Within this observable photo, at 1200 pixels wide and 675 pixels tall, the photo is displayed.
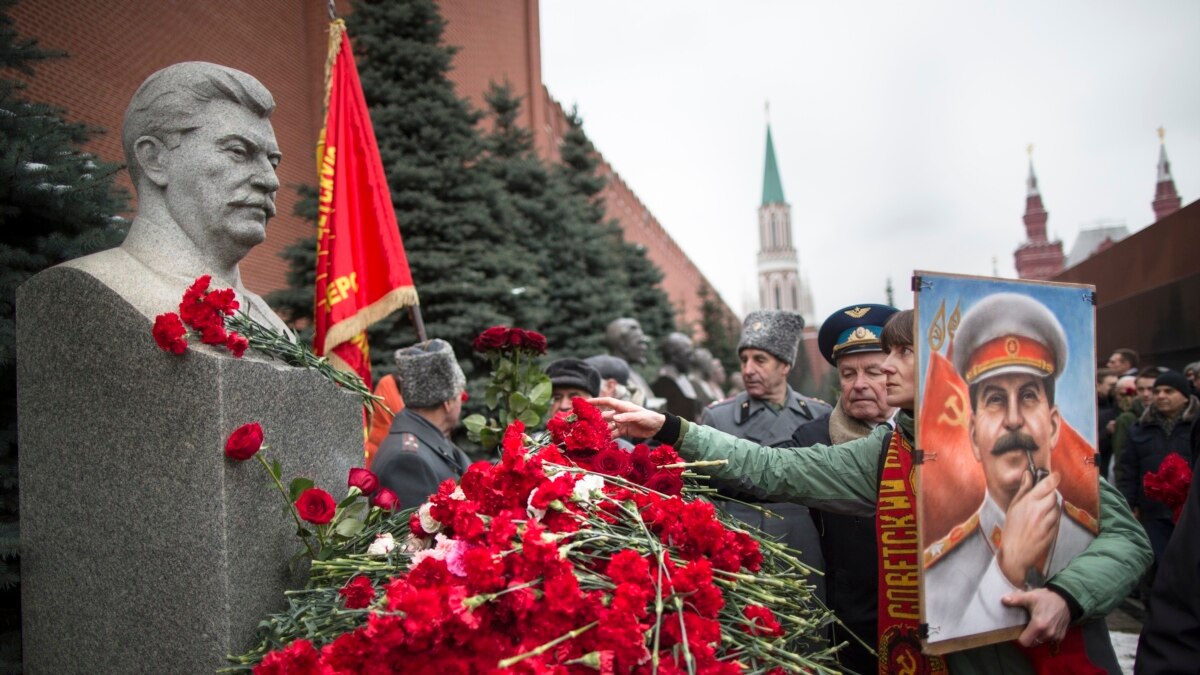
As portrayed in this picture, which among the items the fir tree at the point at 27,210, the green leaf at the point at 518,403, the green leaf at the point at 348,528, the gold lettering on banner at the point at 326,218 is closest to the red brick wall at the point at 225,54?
the gold lettering on banner at the point at 326,218

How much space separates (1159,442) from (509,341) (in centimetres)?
559

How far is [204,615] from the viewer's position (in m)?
2.18

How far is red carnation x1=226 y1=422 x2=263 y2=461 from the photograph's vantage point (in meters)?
2.14

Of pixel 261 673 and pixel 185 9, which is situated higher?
pixel 185 9

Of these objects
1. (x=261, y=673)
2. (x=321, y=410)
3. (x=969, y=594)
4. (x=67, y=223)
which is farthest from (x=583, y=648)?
(x=67, y=223)

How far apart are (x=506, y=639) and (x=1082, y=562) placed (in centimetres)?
147

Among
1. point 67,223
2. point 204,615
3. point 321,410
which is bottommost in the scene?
point 204,615

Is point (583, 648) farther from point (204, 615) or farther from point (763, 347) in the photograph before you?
point (763, 347)

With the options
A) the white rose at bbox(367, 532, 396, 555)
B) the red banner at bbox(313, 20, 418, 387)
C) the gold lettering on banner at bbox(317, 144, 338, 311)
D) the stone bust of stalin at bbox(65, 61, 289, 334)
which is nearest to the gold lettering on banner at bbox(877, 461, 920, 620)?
the white rose at bbox(367, 532, 396, 555)

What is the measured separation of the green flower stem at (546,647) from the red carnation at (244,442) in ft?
3.47

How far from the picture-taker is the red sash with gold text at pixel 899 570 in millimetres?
2221

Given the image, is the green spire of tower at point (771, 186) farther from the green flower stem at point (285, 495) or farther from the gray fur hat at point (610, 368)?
the green flower stem at point (285, 495)

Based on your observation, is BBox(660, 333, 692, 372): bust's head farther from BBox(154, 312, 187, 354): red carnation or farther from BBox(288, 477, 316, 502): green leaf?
BBox(154, 312, 187, 354): red carnation

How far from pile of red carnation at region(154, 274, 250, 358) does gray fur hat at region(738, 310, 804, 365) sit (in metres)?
2.73
